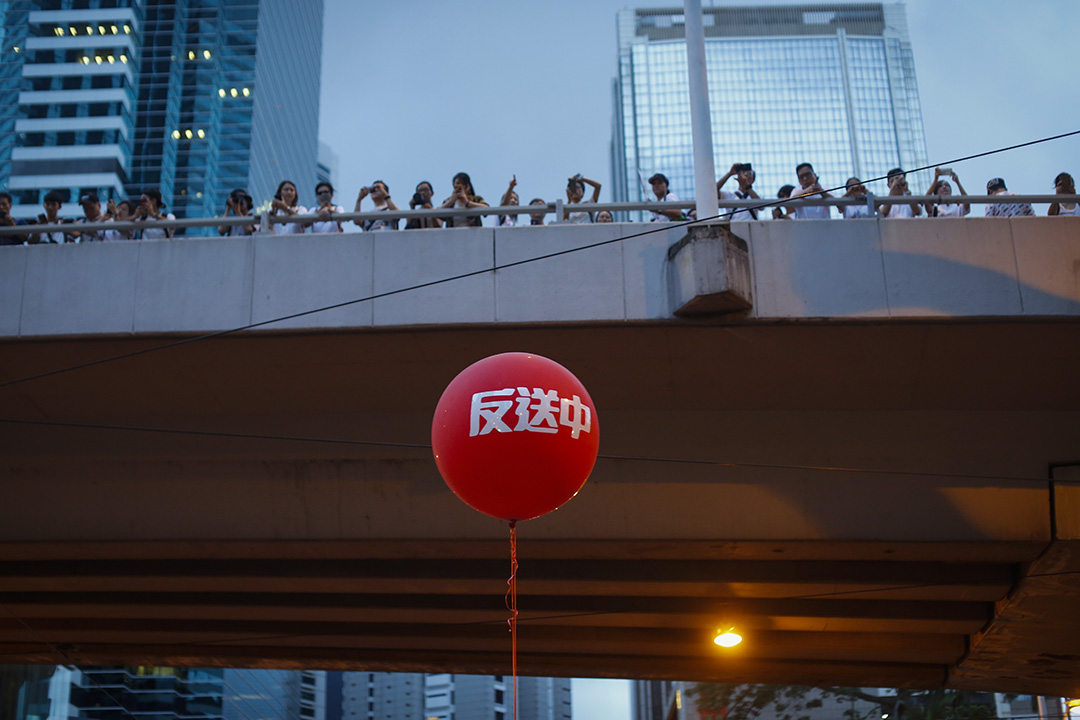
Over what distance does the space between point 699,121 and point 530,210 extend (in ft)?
7.17

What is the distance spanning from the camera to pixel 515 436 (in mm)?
5742

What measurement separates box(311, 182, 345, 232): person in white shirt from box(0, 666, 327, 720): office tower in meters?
25.3

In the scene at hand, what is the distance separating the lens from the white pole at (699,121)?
10688 millimetres

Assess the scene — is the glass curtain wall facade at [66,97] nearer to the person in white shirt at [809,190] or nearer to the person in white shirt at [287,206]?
the person in white shirt at [287,206]

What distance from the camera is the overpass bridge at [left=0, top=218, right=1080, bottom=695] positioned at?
10.1m

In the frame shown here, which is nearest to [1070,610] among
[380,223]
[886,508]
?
[886,508]

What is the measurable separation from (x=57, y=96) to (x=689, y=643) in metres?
72.5

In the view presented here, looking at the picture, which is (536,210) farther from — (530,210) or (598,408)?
(598,408)

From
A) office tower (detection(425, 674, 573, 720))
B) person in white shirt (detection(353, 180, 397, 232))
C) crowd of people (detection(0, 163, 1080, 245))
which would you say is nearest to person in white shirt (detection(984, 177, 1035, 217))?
crowd of people (detection(0, 163, 1080, 245))

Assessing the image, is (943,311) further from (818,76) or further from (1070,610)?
(818,76)

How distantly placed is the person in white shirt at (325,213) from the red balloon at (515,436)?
6041mm

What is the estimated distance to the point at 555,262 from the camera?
10.3 meters

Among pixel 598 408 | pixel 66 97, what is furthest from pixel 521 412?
pixel 66 97

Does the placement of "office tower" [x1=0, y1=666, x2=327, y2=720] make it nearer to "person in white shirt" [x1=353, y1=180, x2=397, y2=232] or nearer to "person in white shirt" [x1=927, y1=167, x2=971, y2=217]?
"person in white shirt" [x1=353, y1=180, x2=397, y2=232]
